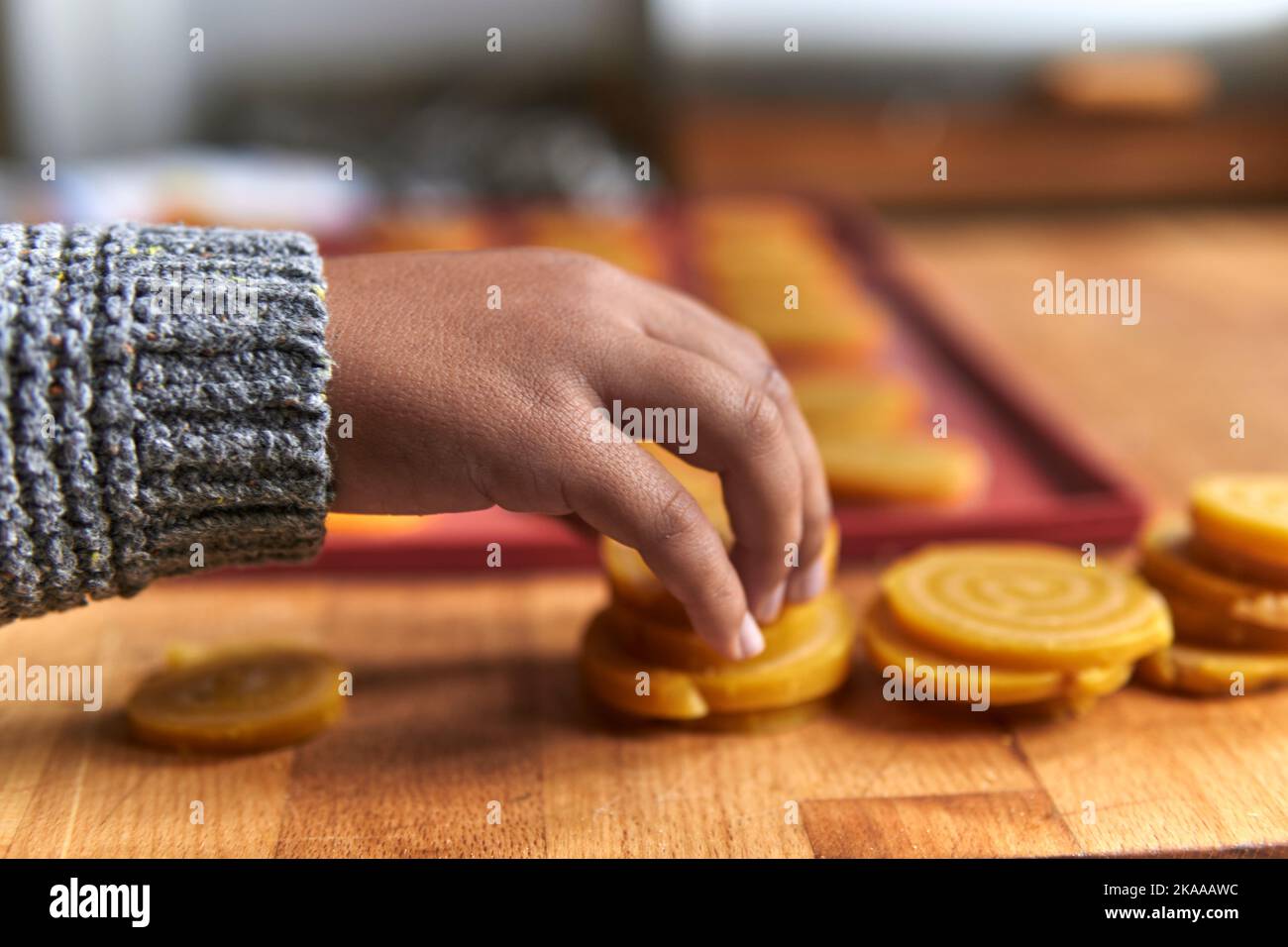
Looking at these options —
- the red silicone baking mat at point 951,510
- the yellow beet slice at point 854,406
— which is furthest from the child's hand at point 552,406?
the yellow beet slice at point 854,406

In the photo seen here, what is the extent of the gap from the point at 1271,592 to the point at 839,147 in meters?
2.10

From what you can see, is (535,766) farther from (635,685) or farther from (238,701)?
(238,701)

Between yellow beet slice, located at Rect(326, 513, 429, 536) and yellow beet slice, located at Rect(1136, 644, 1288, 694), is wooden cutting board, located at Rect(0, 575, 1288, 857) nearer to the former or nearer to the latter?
yellow beet slice, located at Rect(1136, 644, 1288, 694)

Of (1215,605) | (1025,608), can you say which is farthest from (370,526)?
(1215,605)

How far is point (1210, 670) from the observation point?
104 cm

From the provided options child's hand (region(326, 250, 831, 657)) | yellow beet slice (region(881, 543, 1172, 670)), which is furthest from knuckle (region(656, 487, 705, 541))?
yellow beet slice (region(881, 543, 1172, 670))

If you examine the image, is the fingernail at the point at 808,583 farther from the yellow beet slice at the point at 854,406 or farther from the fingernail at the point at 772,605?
the yellow beet slice at the point at 854,406

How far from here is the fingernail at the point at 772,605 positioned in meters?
0.98

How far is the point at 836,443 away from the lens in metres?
1.48

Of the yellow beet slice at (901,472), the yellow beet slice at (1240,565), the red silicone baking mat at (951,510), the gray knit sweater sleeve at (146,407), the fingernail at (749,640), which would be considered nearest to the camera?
the gray knit sweater sleeve at (146,407)

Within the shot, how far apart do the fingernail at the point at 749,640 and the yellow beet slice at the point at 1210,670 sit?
32 centimetres
